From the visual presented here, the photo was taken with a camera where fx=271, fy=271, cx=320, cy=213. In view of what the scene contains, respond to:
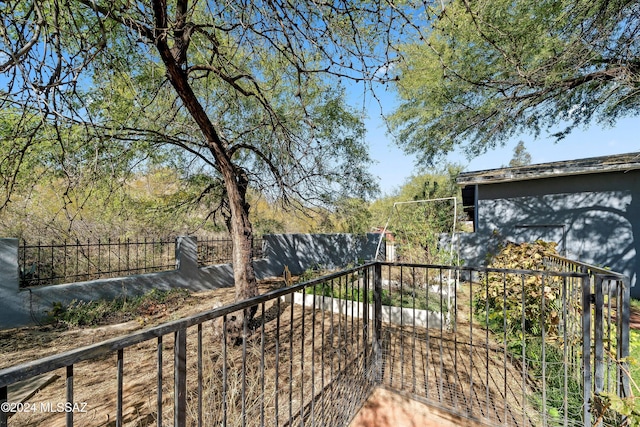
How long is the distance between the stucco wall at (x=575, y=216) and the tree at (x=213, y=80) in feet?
Answer: 11.4

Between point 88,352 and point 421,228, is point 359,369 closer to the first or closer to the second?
point 88,352

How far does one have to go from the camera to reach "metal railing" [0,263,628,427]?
4.33 feet

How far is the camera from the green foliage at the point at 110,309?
14.6 ft

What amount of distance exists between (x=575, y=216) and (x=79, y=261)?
1074 cm

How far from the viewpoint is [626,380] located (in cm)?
174

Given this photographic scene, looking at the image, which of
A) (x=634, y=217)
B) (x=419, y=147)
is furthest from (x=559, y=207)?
(x=419, y=147)

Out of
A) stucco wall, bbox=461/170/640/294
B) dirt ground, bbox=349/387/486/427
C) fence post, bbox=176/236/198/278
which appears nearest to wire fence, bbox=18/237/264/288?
fence post, bbox=176/236/198/278

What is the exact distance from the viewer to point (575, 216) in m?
6.01

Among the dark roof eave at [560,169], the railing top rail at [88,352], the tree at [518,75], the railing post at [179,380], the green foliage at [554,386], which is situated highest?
the tree at [518,75]

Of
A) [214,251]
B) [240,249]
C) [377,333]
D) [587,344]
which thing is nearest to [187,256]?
[214,251]

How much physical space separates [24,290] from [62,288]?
0.46m

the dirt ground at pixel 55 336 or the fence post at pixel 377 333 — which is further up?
the fence post at pixel 377 333

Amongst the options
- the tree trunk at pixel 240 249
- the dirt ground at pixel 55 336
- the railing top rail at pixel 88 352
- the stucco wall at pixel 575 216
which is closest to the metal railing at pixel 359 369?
the railing top rail at pixel 88 352

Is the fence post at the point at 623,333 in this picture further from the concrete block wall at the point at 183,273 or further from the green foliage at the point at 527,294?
the concrete block wall at the point at 183,273
